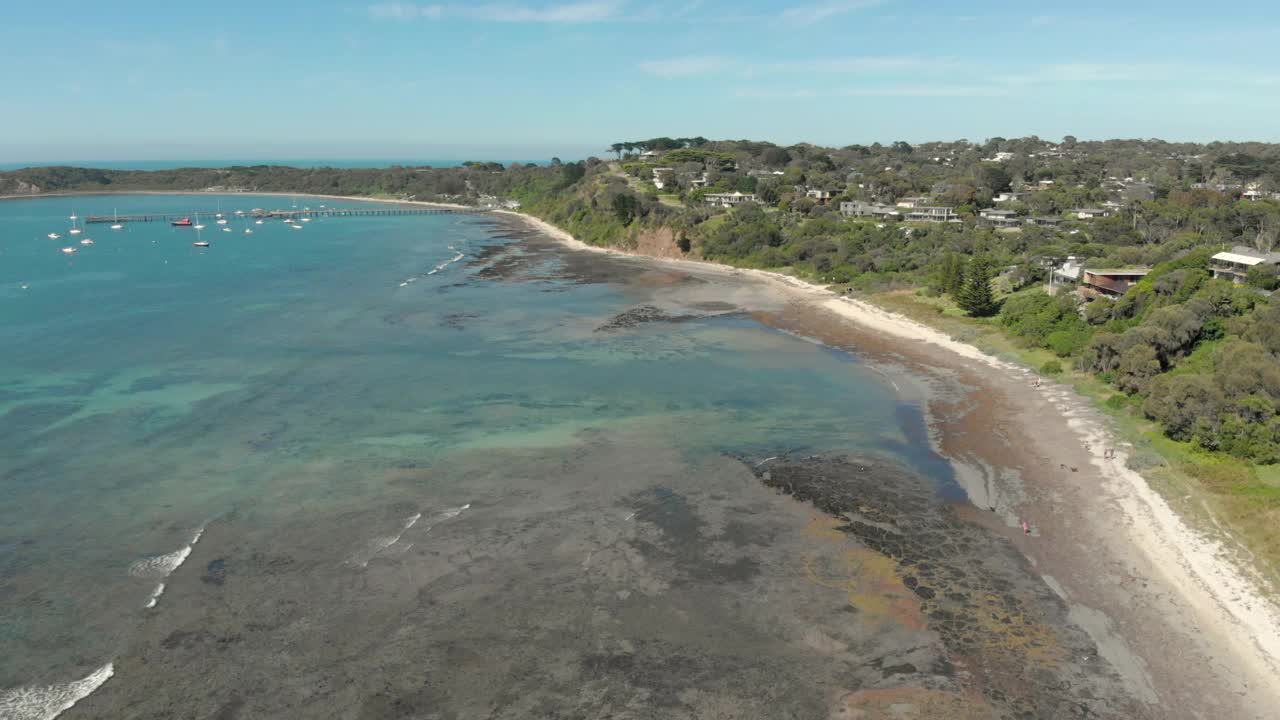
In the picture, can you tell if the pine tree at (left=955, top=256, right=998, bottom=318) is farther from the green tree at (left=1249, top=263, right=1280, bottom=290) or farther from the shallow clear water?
the green tree at (left=1249, top=263, right=1280, bottom=290)

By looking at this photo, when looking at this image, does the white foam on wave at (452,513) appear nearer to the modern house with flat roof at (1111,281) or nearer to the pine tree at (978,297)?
the pine tree at (978,297)

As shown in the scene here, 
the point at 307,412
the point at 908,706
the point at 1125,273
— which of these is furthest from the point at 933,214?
the point at 908,706

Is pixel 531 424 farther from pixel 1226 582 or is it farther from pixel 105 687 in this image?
pixel 1226 582

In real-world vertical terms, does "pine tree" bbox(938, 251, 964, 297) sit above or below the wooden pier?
below

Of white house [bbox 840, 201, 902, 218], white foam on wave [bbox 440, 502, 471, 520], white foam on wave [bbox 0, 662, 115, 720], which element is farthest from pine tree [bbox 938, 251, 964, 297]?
white foam on wave [bbox 0, 662, 115, 720]

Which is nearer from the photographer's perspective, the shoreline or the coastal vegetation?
the shoreline

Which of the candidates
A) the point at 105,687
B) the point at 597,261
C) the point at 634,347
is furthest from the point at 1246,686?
the point at 597,261

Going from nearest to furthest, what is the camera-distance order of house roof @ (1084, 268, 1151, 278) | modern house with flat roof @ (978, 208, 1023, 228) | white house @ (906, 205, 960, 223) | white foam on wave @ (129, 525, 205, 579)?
white foam on wave @ (129, 525, 205, 579)
house roof @ (1084, 268, 1151, 278)
modern house with flat roof @ (978, 208, 1023, 228)
white house @ (906, 205, 960, 223)

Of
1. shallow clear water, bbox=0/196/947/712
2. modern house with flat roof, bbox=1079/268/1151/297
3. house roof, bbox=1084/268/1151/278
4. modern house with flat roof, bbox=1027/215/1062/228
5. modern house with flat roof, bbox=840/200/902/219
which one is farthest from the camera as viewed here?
modern house with flat roof, bbox=840/200/902/219
